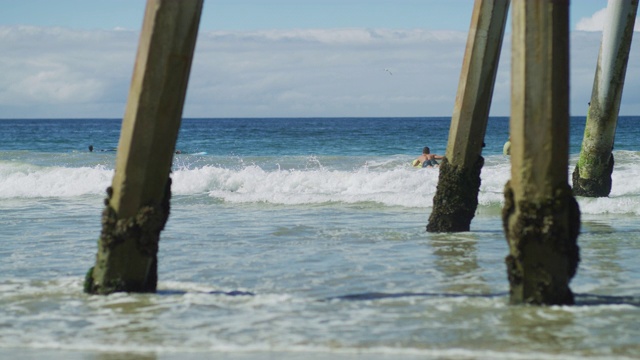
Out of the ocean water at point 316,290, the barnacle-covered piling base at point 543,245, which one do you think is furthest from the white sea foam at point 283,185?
the barnacle-covered piling base at point 543,245

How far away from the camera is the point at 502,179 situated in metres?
19.0

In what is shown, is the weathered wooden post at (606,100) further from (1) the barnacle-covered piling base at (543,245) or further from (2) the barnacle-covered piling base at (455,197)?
(1) the barnacle-covered piling base at (543,245)

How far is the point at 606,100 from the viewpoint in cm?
1278

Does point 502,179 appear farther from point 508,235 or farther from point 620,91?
point 508,235

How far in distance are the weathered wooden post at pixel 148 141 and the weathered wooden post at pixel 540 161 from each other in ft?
6.95

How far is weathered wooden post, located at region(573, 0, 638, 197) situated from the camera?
1246cm

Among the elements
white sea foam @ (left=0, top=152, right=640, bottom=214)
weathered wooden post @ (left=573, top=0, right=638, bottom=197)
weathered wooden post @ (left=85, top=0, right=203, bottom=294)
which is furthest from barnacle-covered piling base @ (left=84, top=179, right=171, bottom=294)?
white sea foam @ (left=0, top=152, right=640, bottom=214)

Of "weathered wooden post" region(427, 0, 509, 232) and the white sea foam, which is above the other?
"weathered wooden post" region(427, 0, 509, 232)

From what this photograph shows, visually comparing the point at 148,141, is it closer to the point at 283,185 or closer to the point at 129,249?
the point at 129,249

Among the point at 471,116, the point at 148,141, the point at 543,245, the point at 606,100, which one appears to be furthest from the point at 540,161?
the point at 606,100

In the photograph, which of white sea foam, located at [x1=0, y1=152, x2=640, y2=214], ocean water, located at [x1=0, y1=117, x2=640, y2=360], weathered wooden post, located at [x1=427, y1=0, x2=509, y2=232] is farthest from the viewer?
white sea foam, located at [x1=0, y1=152, x2=640, y2=214]

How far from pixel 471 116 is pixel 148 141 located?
4049mm

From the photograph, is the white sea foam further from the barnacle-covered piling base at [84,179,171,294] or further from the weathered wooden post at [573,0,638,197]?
the barnacle-covered piling base at [84,179,171,294]

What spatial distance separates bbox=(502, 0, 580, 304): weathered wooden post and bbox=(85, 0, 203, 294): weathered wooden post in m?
2.12
